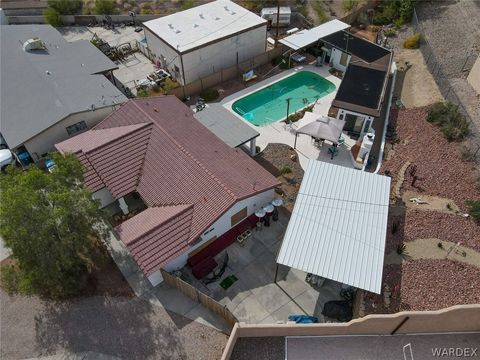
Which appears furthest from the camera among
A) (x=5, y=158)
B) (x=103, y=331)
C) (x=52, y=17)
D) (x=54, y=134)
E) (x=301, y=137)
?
(x=52, y=17)

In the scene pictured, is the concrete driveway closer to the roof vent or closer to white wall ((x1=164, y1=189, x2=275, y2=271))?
white wall ((x1=164, y1=189, x2=275, y2=271))

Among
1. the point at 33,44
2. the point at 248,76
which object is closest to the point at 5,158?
the point at 33,44

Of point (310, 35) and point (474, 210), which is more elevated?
point (310, 35)

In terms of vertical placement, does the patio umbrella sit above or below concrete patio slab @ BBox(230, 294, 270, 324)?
above

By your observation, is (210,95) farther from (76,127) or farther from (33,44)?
(33,44)

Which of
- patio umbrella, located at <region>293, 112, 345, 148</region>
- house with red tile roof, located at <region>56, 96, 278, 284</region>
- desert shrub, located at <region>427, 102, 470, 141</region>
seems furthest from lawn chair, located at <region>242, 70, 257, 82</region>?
desert shrub, located at <region>427, 102, 470, 141</region>

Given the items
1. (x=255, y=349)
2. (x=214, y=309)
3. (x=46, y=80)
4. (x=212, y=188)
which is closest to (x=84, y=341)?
(x=214, y=309)
